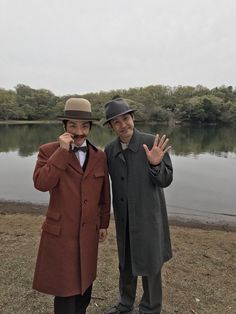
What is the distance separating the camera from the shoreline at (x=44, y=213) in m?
8.73

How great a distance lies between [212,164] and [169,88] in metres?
87.6

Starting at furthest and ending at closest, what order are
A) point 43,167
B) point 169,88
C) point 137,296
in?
point 169,88 → point 137,296 → point 43,167

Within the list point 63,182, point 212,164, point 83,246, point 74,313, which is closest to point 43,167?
point 63,182

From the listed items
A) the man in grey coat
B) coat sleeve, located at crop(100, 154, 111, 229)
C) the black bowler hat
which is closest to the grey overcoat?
the man in grey coat

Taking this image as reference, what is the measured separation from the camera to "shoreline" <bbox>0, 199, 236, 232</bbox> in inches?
344

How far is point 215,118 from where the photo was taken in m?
78.2

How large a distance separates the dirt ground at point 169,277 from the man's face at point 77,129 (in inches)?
74.0

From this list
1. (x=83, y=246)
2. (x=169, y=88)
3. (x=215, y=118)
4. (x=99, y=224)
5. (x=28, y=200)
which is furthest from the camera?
(x=169, y=88)

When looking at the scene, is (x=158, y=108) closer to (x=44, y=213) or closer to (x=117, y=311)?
(x=44, y=213)

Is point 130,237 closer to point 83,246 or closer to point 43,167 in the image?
point 83,246

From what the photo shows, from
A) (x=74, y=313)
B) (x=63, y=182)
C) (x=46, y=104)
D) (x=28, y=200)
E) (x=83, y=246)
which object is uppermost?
(x=46, y=104)

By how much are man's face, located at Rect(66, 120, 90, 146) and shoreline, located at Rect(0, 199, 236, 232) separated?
6462 millimetres

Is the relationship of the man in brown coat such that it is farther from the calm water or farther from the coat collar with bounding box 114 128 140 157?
the calm water

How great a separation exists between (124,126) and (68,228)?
0.99 m
